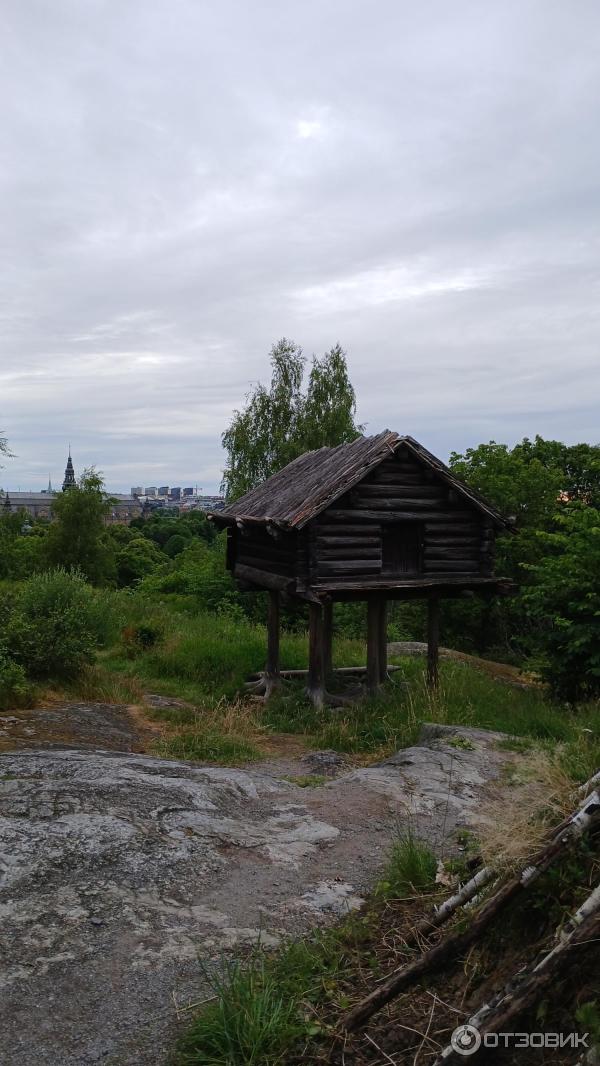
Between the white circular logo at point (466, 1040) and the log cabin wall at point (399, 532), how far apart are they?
8.59 metres

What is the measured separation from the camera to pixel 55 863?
16.0 ft

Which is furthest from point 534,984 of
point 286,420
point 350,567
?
point 286,420

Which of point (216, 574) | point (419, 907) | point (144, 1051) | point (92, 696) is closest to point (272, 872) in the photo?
point (419, 907)

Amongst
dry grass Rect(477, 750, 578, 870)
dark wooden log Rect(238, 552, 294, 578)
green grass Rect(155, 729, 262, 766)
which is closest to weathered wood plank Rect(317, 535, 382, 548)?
dark wooden log Rect(238, 552, 294, 578)

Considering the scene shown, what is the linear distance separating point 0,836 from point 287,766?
426 centimetres

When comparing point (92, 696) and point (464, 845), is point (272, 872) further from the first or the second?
point (92, 696)

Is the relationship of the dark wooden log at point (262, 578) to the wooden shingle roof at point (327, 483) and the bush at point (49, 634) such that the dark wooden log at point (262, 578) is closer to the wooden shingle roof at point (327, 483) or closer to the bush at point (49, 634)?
the wooden shingle roof at point (327, 483)

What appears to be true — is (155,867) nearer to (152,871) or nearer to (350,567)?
(152,871)

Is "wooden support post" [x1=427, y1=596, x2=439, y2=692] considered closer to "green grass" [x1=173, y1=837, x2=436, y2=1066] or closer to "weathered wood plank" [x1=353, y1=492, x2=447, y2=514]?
"weathered wood plank" [x1=353, y1=492, x2=447, y2=514]

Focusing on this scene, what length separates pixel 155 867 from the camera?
4977 mm

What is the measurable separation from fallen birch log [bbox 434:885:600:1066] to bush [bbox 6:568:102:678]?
966cm

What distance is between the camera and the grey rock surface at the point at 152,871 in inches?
142

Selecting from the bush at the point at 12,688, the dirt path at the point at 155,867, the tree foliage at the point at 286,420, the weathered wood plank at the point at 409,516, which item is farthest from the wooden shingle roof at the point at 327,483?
Answer: the tree foliage at the point at 286,420

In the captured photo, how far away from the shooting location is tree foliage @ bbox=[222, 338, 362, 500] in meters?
31.7
